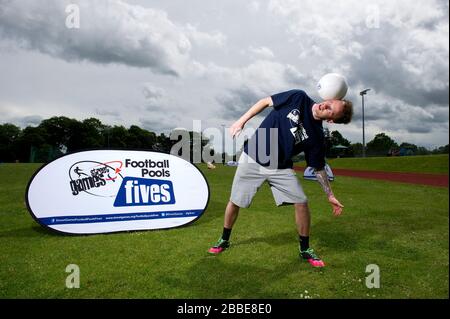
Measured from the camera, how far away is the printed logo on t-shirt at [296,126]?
4020mm

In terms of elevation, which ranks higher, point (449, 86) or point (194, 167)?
point (449, 86)

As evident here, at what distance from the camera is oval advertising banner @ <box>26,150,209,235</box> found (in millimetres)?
5191

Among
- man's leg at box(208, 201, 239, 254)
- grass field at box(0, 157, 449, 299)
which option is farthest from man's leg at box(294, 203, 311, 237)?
man's leg at box(208, 201, 239, 254)

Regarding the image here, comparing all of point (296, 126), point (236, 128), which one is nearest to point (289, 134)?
point (296, 126)

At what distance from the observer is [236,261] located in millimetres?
4082

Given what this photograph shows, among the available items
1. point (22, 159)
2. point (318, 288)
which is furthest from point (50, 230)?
point (22, 159)

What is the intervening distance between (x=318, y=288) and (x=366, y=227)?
3138 millimetres

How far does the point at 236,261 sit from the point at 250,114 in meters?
1.85

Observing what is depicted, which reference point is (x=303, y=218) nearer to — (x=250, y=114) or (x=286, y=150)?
(x=286, y=150)

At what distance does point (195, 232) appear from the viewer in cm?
549

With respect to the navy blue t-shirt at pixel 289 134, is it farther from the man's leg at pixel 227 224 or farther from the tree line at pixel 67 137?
the tree line at pixel 67 137

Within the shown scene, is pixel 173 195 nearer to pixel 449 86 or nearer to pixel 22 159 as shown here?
pixel 449 86

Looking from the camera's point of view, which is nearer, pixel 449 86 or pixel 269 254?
pixel 449 86

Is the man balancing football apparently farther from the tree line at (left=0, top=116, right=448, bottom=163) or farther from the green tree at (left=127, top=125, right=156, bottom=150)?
the green tree at (left=127, top=125, right=156, bottom=150)
